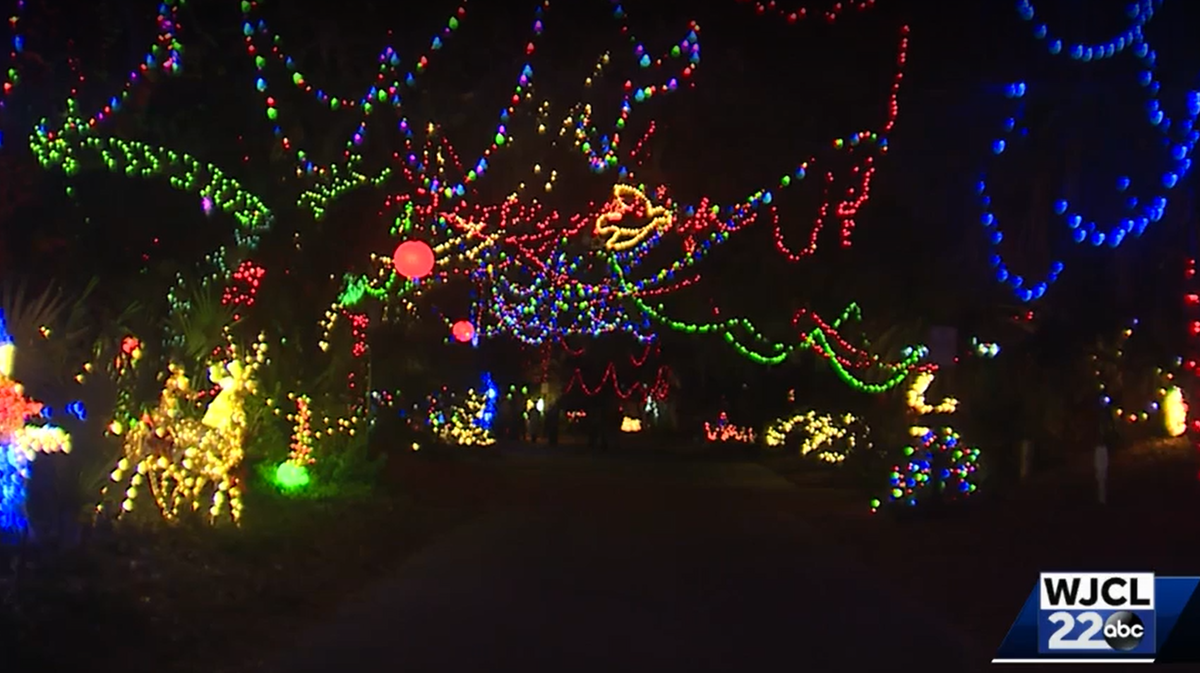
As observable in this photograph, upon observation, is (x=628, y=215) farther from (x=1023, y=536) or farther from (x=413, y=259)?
(x=1023, y=536)

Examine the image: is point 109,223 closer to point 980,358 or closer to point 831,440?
point 980,358

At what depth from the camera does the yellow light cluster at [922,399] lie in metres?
21.7

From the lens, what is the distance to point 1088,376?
2320 centimetres

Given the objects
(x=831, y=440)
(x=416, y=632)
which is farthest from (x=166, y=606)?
(x=831, y=440)

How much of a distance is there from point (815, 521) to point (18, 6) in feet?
40.8

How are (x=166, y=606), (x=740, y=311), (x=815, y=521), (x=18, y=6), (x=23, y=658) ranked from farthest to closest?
(x=740, y=311)
(x=815, y=521)
(x=18, y=6)
(x=166, y=606)
(x=23, y=658)

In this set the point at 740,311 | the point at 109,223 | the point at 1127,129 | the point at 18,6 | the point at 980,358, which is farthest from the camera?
the point at 740,311

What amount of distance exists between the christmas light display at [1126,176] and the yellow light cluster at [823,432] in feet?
39.7

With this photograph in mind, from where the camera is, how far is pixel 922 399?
2244 centimetres

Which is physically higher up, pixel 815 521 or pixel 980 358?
pixel 980 358

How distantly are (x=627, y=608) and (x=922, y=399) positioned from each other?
12.6 m

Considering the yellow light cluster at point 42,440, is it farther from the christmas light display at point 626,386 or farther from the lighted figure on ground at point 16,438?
the christmas light display at point 626,386

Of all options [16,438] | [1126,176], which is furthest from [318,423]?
[1126,176]

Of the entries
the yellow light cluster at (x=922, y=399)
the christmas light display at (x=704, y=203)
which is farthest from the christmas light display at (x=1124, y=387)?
the christmas light display at (x=704, y=203)
